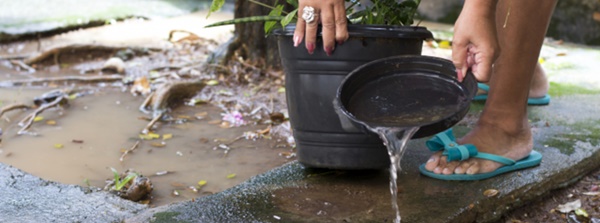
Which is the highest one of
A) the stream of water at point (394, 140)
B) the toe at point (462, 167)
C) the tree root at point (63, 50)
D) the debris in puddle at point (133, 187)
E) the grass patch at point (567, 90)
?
the stream of water at point (394, 140)

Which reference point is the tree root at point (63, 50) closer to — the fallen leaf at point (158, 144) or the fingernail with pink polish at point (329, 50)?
the fallen leaf at point (158, 144)

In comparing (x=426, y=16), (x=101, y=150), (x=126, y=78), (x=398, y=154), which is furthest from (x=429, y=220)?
(x=426, y=16)

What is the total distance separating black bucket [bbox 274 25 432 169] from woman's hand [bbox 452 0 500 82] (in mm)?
172

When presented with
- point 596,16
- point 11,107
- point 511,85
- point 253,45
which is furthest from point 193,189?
point 596,16

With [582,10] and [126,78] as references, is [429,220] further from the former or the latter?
[582,10]

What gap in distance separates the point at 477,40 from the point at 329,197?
66 centimetres

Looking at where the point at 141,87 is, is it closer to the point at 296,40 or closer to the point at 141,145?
the point at 141,145

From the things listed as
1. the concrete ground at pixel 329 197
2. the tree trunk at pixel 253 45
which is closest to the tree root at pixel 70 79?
the tree trunk at pixel 253 45

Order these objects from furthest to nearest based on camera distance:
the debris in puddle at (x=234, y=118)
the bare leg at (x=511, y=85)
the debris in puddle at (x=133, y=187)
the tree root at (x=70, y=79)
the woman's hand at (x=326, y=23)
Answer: the tree root at (x=70, y=79) → the debris in puddle at (x=234, y=118) → the debris in puddle at (x=133, y=187) → the bare leg at (x=511, y=85) → the woman's hand at (x=326, y=23)

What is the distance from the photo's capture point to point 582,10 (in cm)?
618

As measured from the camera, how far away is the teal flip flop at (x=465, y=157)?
2416 mm

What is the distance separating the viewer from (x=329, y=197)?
221cm

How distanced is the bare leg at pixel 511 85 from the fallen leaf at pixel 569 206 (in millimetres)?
222

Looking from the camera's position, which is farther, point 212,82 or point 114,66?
point 114,66
